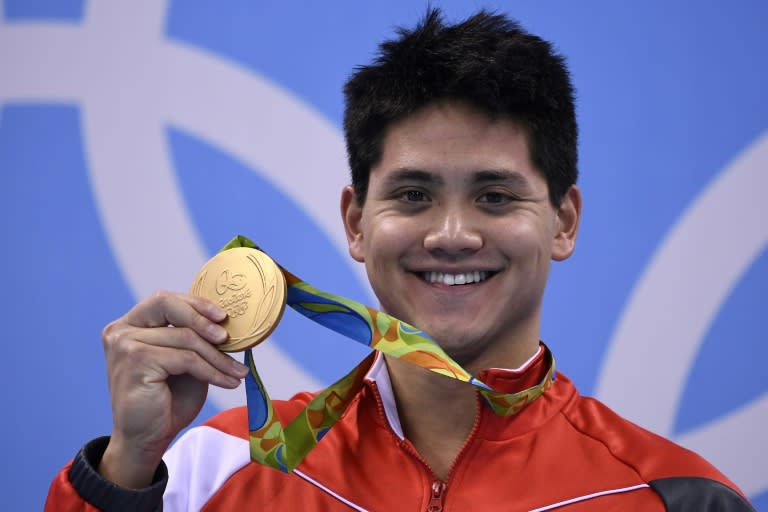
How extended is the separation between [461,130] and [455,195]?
0.10 meters

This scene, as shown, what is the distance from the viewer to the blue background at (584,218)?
2.32 metres

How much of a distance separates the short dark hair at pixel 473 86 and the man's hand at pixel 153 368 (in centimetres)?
44

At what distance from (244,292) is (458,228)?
34cm

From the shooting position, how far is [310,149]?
92.9 inches

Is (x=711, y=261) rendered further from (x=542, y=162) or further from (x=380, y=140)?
(x=380, y=140)

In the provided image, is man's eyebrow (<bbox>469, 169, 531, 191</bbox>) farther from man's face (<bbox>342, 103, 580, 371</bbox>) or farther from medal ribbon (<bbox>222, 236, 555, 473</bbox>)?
medal ribbon (<bbox>222, 236, 555, 473</bbox>)

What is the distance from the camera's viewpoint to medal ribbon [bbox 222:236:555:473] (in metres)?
1.35

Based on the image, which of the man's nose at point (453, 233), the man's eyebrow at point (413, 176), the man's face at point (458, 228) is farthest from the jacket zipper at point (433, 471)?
the man's eyebrow at point (413, 176)

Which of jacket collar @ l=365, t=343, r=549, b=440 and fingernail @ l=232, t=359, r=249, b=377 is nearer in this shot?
fingernail @ l=232, t=359, r=249, b=377

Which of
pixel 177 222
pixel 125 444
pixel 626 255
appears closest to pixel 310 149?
pixel 177 222

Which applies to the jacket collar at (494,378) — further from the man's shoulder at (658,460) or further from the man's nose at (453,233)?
the man's nose at (453,233)

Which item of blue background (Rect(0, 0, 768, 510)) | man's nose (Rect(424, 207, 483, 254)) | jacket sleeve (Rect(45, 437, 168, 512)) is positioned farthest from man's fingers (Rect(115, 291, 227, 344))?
blue background (Rect(0, 0, 768, 510))

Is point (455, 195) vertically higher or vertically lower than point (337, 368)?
higher

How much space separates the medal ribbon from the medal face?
1.9 inches
